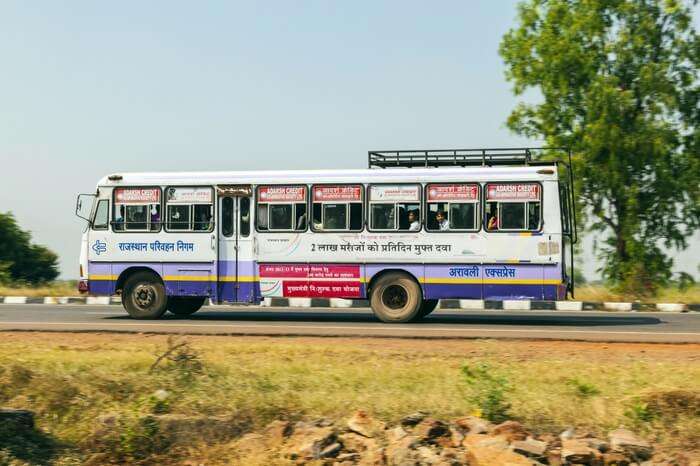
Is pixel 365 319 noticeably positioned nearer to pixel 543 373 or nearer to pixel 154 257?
pixel 154 257

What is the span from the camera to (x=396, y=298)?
58.2 feet

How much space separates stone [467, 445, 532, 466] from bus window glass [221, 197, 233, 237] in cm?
1091

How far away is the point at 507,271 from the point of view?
1706 cm

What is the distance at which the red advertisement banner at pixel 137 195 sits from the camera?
1878 cm

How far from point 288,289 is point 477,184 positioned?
13.9 feet

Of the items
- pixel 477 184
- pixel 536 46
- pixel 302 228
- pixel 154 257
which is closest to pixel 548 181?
pixel 477 184

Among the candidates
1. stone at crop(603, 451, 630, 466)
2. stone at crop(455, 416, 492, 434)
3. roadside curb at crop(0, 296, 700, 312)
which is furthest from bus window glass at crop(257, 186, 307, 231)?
stone at crop(603, 451, 630, 466)

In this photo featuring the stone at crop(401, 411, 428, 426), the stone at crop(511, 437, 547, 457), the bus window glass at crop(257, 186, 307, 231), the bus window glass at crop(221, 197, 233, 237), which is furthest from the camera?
the bus window glass at crop(221, 197, 233, 237)

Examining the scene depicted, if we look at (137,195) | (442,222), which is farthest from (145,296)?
(442,222)

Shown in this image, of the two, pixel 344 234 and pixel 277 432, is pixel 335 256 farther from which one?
pixel 277 432

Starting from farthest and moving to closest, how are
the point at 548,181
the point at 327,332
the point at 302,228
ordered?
1. the point at 302,228
2. the point at 548,181
3. the point at 327,332

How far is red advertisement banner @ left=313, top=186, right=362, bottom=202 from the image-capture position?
58.4ft

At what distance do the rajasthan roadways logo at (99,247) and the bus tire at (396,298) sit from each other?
5.68 meters

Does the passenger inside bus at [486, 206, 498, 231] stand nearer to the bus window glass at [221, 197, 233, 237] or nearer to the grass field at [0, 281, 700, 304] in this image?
the bus window glass at [221, 197, 233, 237]
